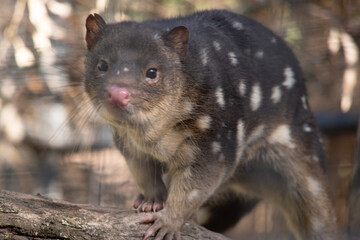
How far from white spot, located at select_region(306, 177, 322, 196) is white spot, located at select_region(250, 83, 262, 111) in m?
0.94

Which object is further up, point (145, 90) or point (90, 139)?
point (145, 90)

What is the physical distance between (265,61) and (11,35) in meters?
3.73

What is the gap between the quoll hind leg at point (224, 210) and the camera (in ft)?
17.2

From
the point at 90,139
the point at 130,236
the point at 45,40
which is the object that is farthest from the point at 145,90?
the point at 45,40

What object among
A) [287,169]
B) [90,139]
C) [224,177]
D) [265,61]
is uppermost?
[265,61]

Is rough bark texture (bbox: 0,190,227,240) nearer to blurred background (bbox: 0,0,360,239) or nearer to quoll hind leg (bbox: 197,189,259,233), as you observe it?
quoll hind leg (bbox: 197,189,259,233)

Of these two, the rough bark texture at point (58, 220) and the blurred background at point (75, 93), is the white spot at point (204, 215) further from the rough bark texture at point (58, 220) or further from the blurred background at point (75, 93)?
the rough bark texture at point (58, 220)

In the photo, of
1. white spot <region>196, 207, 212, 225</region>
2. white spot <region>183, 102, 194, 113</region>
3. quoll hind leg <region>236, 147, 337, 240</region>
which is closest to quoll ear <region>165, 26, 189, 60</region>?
white spot <region>183, 102, 194, 113</region>

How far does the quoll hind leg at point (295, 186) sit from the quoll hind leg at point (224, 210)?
0.84 feet

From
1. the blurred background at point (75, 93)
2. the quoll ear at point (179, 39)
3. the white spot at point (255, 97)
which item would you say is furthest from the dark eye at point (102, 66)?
the blurred background at point (75, 93)

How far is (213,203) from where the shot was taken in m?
5.28

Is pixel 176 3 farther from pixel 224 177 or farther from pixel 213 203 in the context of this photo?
Answer: pixel 224 177

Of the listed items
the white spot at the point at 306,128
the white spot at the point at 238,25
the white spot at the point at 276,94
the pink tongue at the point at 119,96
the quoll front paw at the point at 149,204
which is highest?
the white spot at the point at 238,25

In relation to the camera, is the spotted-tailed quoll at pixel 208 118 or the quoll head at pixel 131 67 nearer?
the quoll head at pixel 131 67
